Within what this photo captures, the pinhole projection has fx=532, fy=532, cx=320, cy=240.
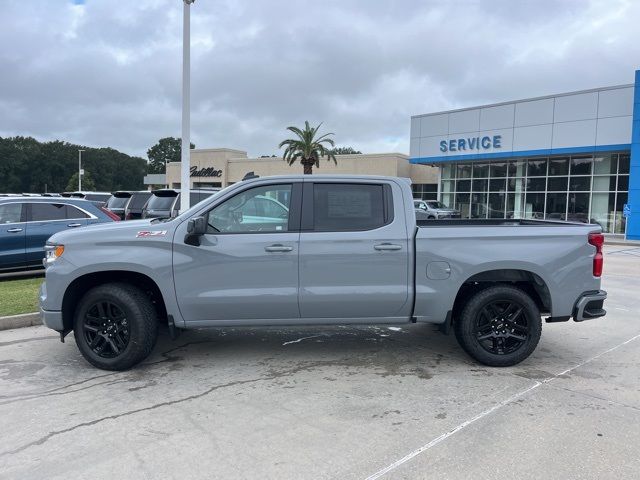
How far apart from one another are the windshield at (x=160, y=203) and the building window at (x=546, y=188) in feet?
75.7

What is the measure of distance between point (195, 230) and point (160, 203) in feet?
30.4

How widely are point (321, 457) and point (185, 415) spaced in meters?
1.27

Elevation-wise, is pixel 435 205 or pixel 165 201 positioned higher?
pixel 435 205

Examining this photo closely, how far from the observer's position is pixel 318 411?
4.26 m

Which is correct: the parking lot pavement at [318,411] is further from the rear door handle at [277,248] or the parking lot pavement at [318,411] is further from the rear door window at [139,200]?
the rear door window at [139,200]

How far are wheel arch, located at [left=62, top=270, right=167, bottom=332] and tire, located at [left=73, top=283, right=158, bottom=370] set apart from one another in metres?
0.09

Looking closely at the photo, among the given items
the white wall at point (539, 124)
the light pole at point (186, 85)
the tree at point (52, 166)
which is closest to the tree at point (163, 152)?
the tree at point (52, 166)

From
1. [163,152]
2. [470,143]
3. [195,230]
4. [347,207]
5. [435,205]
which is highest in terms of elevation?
[163,152]

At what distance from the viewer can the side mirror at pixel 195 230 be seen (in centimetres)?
488

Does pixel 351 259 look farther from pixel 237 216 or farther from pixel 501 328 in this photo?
pixel 501 328

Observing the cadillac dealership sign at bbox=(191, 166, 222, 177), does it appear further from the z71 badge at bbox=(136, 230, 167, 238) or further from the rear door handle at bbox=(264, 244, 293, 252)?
the rear door handle at bbox=(264, 244, 293, 252)

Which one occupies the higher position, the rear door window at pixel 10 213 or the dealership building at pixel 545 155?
the dealership building at pixel 545 155

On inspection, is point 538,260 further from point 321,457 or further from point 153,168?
point 153,168

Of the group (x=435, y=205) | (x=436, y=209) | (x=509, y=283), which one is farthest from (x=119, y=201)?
(x=435, y=205)
